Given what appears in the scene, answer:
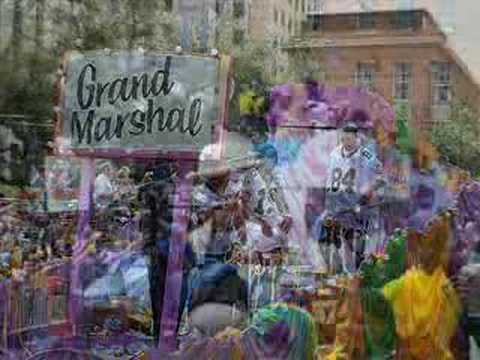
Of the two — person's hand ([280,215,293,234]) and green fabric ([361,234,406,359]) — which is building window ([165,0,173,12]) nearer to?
person's hand ([280,215,293,234])

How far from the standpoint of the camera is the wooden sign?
16.6 ft

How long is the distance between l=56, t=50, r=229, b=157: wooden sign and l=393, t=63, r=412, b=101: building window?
1138mm

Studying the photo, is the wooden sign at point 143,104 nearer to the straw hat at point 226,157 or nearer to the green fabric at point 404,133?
the straw hat at point 226,157

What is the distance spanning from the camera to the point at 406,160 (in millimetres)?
5598

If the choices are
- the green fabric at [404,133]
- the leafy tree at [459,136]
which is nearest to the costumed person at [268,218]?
the green fabric at [404,133]

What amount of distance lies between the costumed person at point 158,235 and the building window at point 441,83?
1.67 meters

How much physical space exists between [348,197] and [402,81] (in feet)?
2.62

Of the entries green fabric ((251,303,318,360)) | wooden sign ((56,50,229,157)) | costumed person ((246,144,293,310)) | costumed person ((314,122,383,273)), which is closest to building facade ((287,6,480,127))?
costumed person ((314,122,383,273))

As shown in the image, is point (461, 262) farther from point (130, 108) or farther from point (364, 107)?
point (130, 108)

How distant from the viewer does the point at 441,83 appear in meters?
5.74

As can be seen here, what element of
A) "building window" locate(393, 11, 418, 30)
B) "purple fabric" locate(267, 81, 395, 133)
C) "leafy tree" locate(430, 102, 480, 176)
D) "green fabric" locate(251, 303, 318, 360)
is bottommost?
"green fabric" locate(251, 303, 318, 360)

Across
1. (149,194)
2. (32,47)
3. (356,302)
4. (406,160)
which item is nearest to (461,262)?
→ (356,302)

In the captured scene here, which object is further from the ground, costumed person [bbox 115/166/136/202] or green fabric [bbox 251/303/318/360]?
costumed person [bbox 115/166/136/202]

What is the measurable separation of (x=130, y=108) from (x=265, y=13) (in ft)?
8.00
